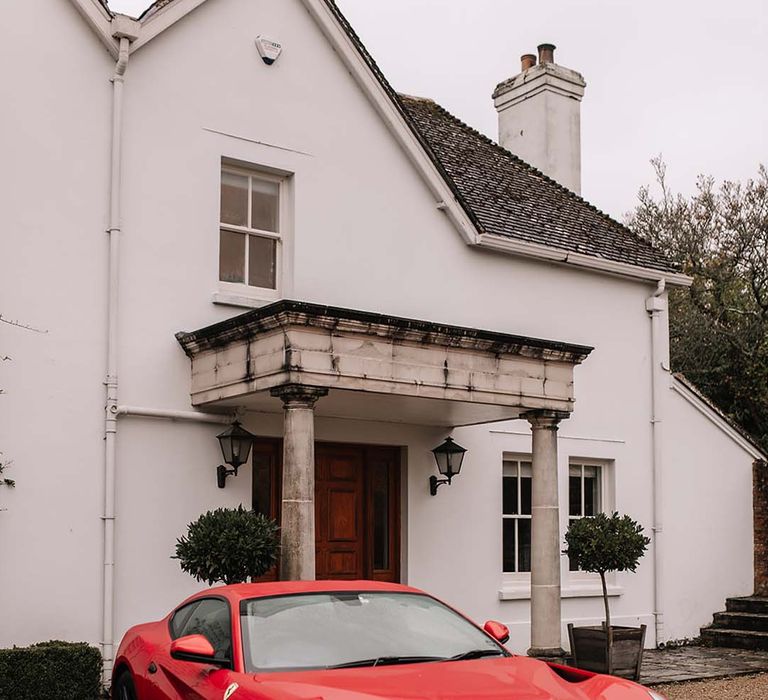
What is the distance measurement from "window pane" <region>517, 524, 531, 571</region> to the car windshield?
25.5ft

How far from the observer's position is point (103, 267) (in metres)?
11.0

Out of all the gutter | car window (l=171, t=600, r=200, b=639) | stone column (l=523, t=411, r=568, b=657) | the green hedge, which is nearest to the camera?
car window (l=171, t=600, r=200, b=639)

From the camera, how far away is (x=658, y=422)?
51.5ft

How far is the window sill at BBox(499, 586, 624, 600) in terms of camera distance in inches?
543

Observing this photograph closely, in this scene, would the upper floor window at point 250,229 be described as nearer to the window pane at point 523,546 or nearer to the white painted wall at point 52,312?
the white painted wall at point 52,312

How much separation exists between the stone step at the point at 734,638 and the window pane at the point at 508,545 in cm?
353

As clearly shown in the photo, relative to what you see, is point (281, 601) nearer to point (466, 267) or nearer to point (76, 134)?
point (76, 134)

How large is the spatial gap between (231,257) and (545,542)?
464 centimetres

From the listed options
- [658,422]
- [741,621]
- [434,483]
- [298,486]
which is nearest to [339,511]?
[434,483]

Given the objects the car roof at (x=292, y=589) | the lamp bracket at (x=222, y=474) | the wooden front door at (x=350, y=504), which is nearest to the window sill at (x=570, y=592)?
the wooden front door at (x=350, y=504)

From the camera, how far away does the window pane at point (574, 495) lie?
590 inches

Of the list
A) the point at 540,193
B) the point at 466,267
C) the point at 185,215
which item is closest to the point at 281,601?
Result: the point at 185,215

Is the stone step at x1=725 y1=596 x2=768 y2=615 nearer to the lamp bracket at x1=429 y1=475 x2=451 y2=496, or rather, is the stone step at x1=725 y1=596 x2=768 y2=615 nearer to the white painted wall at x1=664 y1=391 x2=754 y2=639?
the white painted wall at x1=664 y1=391 x2=754 y2=639

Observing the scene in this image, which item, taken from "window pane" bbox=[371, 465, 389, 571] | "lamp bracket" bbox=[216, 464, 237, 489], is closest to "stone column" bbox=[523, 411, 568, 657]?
"window pane" bbox=[371, 465, 389, 571]
